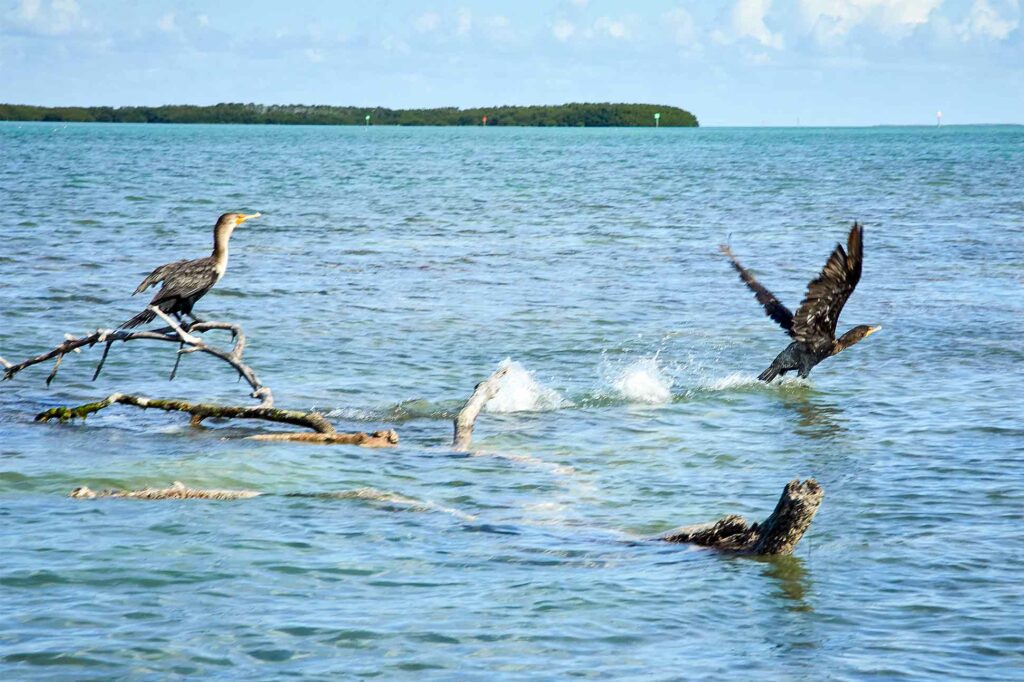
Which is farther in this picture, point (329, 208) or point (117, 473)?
point (329, 208)

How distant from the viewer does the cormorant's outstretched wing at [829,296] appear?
A: 1309 cm

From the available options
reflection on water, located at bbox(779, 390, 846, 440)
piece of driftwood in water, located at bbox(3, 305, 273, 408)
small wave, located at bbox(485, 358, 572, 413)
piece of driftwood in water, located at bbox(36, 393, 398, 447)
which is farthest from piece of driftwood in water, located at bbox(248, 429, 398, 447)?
reflection on water, located at bbox(779, 390, 846, 440)

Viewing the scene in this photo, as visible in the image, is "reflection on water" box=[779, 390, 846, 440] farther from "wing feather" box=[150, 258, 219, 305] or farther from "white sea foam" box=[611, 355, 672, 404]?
"wing feather" box=[150, 258, 219, 305]

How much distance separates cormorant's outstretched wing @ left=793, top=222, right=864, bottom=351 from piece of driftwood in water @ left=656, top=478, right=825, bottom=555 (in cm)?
476

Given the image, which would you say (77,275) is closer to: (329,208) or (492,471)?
(492,471)

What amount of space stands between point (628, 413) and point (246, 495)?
499 cm

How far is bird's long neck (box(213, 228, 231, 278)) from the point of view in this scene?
36.8 ft

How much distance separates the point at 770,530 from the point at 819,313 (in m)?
6.01

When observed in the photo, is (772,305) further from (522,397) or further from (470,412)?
(470,412)

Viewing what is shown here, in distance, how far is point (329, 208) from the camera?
145 ft

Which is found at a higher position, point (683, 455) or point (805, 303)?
point (805, 303)

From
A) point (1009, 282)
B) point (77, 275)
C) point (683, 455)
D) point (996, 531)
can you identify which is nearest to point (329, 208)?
point (77, 275)

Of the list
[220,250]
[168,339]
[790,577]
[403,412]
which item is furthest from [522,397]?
[790,577]

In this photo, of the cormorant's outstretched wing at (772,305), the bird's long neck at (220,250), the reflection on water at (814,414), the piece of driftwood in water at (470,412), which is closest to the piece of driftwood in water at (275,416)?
the piece of driftwood in water at (470,412)
